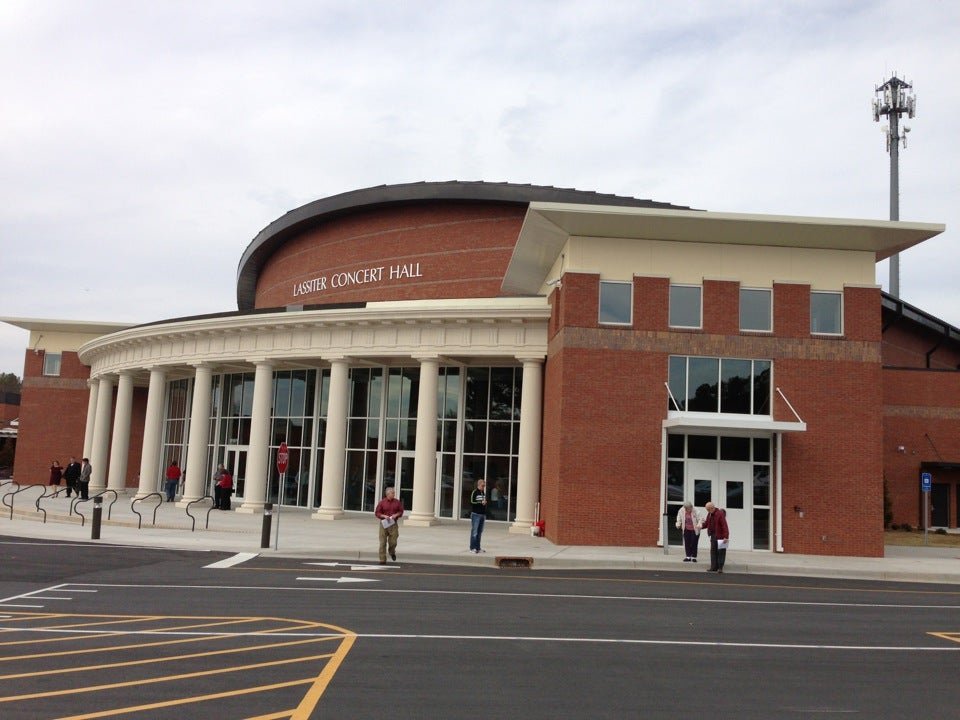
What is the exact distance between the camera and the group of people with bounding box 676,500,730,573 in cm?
1889

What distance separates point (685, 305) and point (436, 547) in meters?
9.03

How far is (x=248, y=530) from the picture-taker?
2392cm

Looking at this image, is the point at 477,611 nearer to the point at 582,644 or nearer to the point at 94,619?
the point at 582,644

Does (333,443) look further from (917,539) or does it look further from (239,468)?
(917,539)

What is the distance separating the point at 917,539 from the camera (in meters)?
29.4

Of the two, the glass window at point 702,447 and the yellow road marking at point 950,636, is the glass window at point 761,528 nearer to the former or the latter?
the glass window at point 702,447

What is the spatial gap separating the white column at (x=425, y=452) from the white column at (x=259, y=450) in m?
5.78

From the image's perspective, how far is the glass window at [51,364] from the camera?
46.6 meters

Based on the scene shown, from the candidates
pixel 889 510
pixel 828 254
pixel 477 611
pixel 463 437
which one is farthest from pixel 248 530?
pixel 889 510

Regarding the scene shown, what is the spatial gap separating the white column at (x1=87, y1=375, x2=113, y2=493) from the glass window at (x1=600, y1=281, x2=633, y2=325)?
27173 millimetres

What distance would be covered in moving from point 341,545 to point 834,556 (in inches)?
481

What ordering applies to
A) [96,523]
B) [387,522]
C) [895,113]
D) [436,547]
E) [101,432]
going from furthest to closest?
[895,113], [101,432], [96,523], [436,547], [387,522]

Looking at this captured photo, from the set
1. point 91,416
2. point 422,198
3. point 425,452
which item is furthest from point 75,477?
point 422,198

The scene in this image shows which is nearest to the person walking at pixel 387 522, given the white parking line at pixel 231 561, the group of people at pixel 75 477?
the white parking line at pixel 231 561
